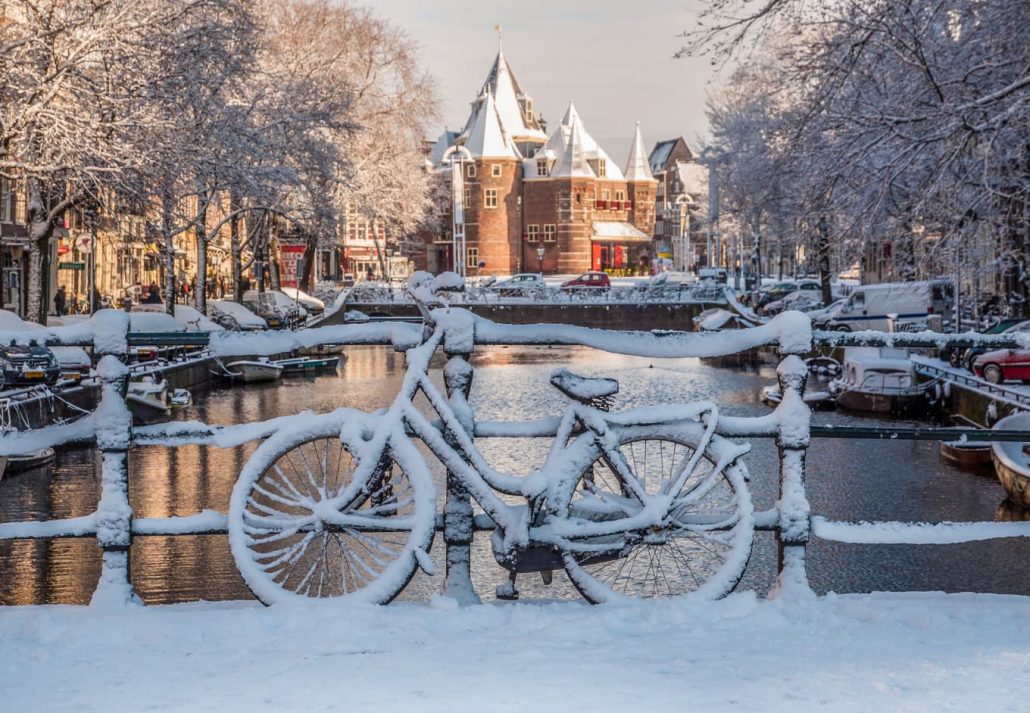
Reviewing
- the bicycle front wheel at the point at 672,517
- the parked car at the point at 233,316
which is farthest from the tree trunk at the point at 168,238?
the bicycle front wheel at the point at 672,517

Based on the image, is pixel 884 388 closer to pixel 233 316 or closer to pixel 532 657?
pixel 233 316

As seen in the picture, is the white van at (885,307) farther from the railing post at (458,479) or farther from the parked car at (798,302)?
the railing post at (458,479)

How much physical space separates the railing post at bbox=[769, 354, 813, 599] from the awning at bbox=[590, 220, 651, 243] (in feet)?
365

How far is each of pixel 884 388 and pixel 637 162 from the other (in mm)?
98811

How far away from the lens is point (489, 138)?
371ft

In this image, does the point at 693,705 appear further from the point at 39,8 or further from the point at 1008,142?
the point at 39,8

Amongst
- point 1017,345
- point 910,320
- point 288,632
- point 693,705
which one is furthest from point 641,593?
point 910,320

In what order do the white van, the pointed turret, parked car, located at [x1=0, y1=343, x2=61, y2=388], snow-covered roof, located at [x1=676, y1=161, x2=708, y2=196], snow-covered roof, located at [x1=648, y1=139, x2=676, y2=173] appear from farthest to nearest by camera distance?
snow-covered roof, located at [x1=648, y1=139, x2=676, y2=173]
snow-covered roof, located at [x1=676, y1=161, x2=708, y2=196]
the pointed turret
the white van
parked car, located at [x1=0, y1=343, x2=61, y2=388]

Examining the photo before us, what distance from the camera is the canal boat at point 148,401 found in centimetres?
2473

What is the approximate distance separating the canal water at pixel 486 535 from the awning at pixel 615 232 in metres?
86.6

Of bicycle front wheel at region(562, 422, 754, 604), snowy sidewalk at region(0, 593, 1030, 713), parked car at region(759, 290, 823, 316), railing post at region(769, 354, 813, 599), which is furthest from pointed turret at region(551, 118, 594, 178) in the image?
snowy sidewalk at region(0, 593, 1030, 713)

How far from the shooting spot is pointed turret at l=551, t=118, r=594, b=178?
114875 mm

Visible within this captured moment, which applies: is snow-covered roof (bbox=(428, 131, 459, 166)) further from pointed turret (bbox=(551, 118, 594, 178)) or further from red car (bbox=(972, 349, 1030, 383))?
red car (bbox=(972, 349, 1030, 383))

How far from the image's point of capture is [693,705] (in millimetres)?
4074
